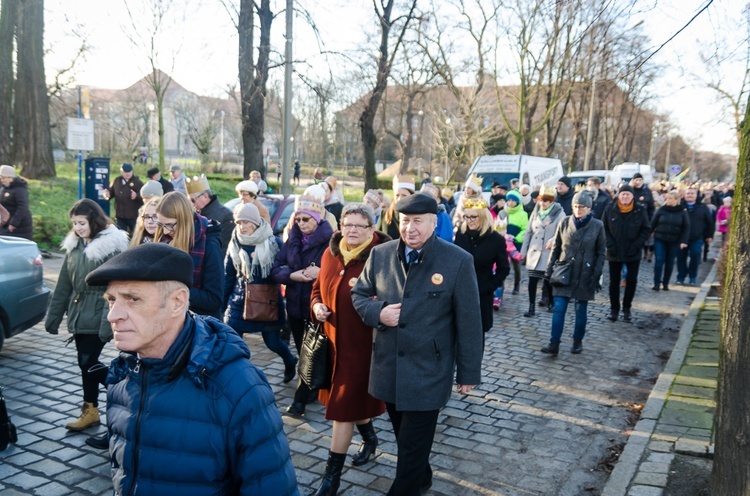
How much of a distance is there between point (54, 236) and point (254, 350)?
356 inches

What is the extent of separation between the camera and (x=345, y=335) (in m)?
4.34

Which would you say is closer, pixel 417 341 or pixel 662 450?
pixel 417 341

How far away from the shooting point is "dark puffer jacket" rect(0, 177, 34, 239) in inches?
379

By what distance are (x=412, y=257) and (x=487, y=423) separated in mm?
2462

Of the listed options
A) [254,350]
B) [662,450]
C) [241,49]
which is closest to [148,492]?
[662,450]

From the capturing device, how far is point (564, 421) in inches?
227

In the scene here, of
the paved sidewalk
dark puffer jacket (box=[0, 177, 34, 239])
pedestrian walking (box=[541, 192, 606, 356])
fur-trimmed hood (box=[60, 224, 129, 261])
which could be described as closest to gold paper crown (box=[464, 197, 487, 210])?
pedestrian walking (box=[541, 192, 606, 356])

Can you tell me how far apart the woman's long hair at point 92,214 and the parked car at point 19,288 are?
86.3 inches

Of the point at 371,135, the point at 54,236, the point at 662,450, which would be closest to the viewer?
the point at 662,450

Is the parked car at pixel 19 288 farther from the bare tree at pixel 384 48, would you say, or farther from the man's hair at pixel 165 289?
the bare tree at pixel 384 48

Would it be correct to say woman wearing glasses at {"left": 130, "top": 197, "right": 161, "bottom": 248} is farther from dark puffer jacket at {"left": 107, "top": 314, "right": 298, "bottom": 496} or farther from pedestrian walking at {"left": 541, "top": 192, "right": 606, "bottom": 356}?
pedestrian walking at {"left": 541, "top": 192, "right": 606, "bottom": 356}

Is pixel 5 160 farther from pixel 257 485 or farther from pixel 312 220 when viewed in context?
pixel 257 485

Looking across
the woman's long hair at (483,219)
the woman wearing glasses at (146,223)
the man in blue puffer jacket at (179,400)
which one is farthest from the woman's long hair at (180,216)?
the woman's long hair at (483,219)

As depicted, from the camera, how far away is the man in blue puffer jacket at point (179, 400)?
6.48ft
